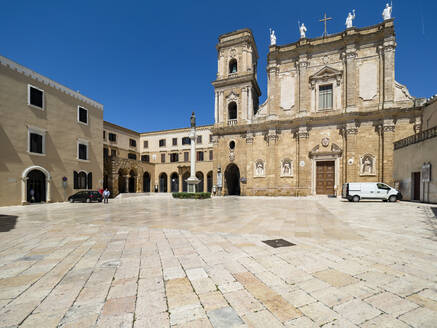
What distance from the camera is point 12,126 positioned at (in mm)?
16344

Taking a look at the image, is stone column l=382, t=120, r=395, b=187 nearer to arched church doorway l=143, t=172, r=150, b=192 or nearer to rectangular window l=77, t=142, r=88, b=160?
rectangular window l=77, t=142, r=88, b=160

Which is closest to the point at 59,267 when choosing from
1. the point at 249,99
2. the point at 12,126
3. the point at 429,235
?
the point at 429,235

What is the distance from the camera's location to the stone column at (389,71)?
20.7 meters

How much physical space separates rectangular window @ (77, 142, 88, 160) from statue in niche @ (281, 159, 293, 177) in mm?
22576

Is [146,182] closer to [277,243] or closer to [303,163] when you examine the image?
[303,163]

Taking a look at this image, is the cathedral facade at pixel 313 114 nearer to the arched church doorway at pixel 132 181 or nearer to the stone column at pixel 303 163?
the stone column at pixel 303 163

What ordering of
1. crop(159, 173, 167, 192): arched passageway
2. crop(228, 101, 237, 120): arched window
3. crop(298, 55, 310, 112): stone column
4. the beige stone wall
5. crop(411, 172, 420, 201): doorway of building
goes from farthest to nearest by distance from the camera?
crop(159, 173, 167, 192): arched passageway, crop(228, 101, 237, 120): arched window, crop(298, 55, 310, 112): stone column, crop(411, 172, 420, 201): doorway of building, the beige stone wall

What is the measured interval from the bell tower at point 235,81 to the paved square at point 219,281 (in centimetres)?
2246

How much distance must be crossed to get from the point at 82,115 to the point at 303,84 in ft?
83.2

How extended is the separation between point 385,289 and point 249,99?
83.8 ft

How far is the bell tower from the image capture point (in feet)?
86.5

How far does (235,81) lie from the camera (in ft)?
87.7

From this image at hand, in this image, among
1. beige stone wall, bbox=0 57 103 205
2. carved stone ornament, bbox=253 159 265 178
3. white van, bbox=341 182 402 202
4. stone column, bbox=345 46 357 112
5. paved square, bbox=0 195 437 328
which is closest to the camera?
paved square, bbox=0 195 437 328

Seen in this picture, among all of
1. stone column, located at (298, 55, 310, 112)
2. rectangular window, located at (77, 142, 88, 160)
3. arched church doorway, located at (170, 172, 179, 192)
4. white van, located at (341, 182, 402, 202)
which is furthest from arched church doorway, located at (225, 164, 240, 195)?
rectangular window, located at (77, 142, 88, 160)
